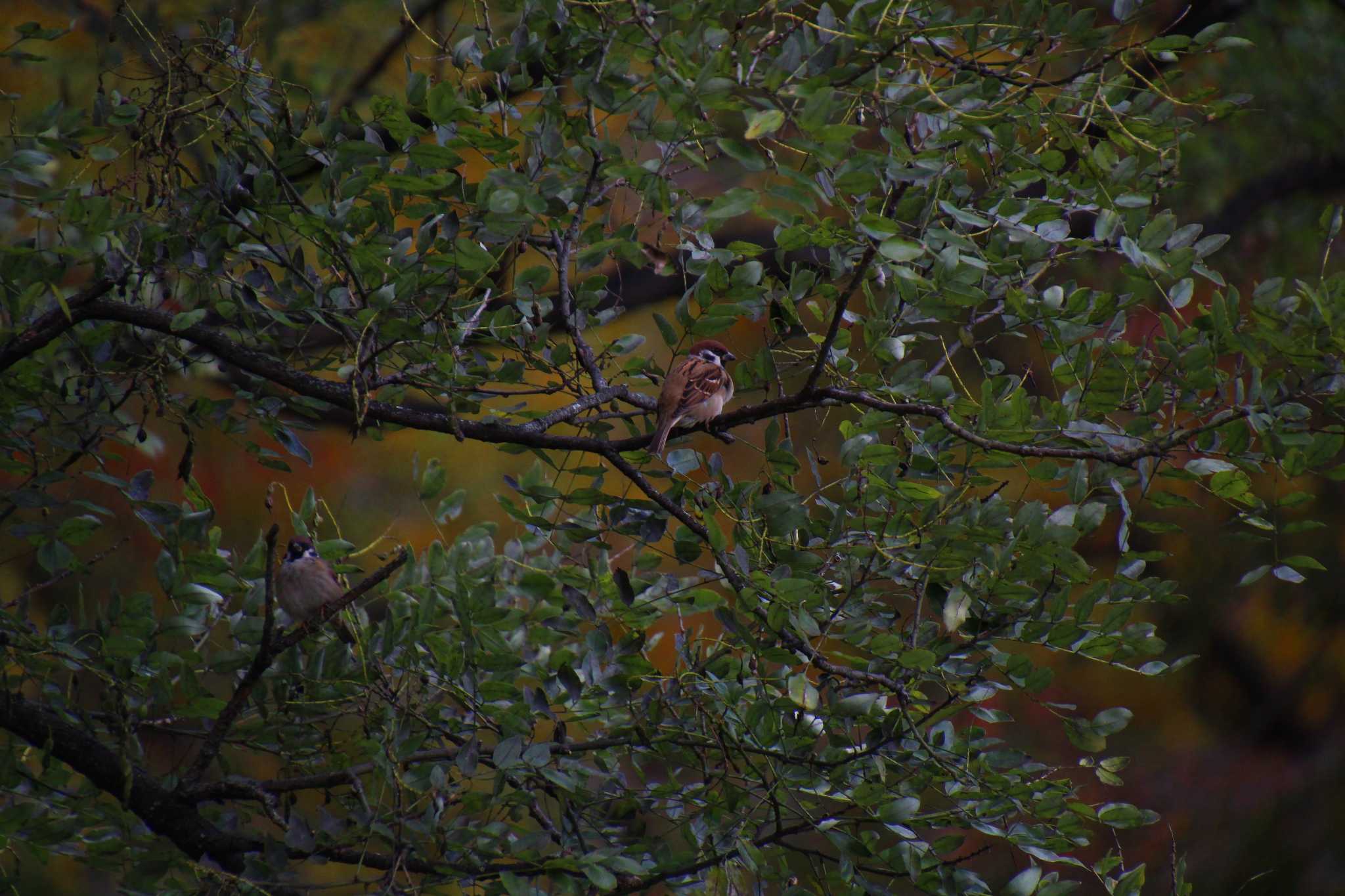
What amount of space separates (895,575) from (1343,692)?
6.14 m

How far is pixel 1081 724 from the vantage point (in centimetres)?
245

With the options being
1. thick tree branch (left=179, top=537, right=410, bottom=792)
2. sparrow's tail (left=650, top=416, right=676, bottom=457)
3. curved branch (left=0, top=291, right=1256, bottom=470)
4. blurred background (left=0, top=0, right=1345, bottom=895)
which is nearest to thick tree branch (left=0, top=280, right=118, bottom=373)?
curved branch (left=0, top=291, right=1256, bottom=470)

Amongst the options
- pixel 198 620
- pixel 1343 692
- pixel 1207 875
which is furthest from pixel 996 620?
pixel 1343 692

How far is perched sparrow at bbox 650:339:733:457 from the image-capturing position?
9.90ft

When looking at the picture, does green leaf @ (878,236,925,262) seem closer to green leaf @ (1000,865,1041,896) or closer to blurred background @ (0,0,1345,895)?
green leaf @ (1000,865,1041,896)

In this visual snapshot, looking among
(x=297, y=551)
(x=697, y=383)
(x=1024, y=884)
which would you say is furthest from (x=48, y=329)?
(x=1024, y=884)

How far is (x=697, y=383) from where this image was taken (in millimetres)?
3578

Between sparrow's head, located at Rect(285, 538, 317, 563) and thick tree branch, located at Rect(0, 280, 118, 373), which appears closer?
thick tree branch, located at Rect(0, 280, 118, 373)

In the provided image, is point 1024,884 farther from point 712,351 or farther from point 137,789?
point 712,351

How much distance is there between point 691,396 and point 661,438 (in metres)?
A: 0.62

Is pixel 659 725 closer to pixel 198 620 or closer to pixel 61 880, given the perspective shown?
pixel 198 620

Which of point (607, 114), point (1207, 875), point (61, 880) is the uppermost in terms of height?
point (607, 114)

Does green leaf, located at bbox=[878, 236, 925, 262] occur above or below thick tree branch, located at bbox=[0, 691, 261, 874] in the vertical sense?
above

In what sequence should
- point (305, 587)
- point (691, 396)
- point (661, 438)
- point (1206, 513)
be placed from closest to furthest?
point (661, 438) < point (691, 396) < point (305, 587) < point (1206, 513)
